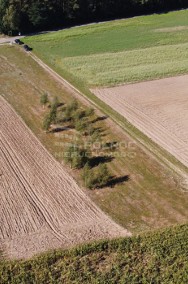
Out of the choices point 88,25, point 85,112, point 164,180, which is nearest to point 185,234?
point 164,180

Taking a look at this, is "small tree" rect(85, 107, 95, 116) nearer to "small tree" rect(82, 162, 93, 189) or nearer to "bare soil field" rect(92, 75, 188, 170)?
"bare soil field" rect(92, 75, 188, 170)

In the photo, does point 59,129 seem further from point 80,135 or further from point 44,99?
point 44,99

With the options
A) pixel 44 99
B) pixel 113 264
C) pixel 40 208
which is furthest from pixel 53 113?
pixel 113 264

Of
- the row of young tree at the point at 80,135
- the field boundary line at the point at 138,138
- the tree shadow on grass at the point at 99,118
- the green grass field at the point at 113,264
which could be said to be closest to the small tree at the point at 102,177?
the row of young tree at the point at 80,135

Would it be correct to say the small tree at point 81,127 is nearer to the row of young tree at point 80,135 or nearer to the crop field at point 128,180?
the row of young tree at point 80,135

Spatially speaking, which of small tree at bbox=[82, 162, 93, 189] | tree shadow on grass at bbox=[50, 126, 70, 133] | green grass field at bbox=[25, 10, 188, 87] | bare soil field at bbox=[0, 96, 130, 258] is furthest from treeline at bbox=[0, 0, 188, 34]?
small tree at bbox=[82, 162, 93, 189]

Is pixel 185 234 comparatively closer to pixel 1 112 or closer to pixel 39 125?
pixel 39 125
